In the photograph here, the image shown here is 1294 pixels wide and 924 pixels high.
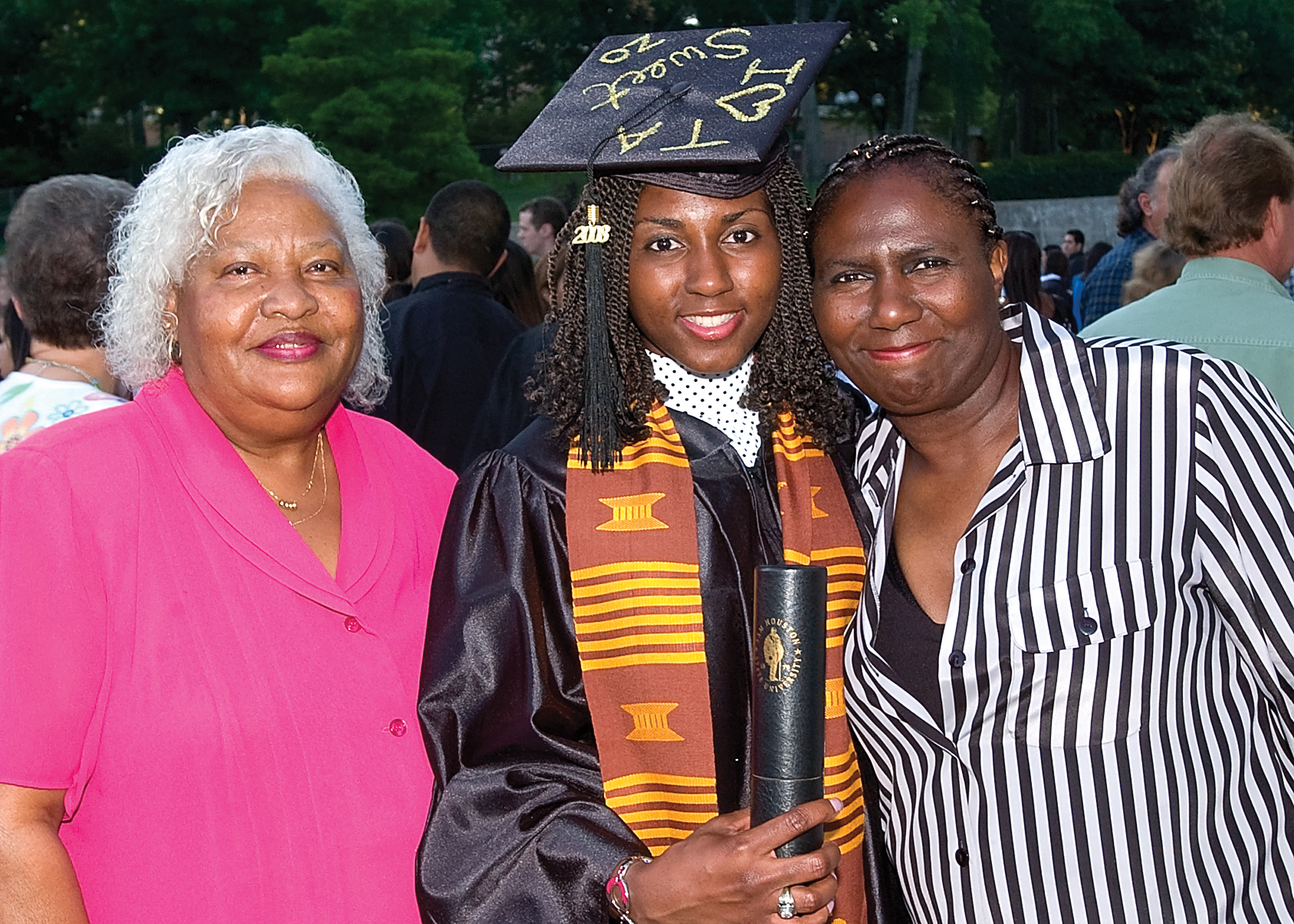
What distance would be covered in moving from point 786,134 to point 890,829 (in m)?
1.32

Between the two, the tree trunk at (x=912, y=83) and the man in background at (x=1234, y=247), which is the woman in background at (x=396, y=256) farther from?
the tree trunk at (x=912, y=83)

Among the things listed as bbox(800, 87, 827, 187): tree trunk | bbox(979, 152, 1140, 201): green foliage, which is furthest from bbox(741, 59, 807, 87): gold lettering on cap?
bbox(800, 87, 827, 187): tree trunk

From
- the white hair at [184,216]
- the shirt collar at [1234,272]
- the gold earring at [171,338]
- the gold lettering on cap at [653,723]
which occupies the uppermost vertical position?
the white hair at [184,216]

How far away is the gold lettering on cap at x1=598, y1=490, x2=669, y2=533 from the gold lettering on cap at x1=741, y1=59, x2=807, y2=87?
32.1 inches

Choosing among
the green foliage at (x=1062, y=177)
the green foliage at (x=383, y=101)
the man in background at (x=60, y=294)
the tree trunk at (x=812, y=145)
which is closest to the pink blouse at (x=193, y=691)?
the man in background at (x=60, y=294)

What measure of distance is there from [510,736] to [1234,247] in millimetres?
2802

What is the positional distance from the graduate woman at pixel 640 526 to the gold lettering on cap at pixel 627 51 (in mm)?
63

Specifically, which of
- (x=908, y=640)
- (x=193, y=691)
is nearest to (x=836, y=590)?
(x=908, y=640)

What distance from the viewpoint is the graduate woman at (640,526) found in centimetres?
232

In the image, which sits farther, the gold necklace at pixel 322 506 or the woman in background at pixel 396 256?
the woman in background at pixel 396 256

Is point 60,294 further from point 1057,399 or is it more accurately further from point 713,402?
point 1057,399

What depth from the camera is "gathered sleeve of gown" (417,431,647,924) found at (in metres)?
2.29

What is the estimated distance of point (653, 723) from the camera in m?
2.35

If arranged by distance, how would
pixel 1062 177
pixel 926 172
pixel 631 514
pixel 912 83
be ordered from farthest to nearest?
pixel 912 83 < pixel 1062 177 < pixel 631 514 < pixel 926 172
